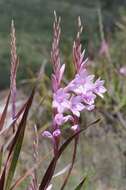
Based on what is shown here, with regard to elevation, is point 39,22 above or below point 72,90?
below

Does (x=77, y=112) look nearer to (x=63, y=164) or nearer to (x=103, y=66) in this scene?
(x=63, y=164)

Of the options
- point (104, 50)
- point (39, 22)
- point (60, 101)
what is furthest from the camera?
point (39, 22)

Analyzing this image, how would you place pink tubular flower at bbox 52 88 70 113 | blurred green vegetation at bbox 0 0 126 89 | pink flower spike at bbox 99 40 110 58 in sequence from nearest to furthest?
pink tubular flower at bbox 52 88 70 113 < pink flower spike at bbox 99 40 110 58 < blurred green vegetation at bbox 0 0 126 89

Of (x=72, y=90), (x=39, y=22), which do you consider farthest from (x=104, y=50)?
(x=39, y=22)

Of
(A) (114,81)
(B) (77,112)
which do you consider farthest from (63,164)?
(B) (77,112)

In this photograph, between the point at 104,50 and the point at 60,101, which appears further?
the point at 104,50

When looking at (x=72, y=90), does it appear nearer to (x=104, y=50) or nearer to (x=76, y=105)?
(x=76, y=105)

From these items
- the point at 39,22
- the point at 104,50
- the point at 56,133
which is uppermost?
the point at 56,133

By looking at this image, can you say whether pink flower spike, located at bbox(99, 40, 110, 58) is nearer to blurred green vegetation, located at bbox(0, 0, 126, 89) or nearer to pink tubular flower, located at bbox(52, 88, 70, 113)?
blurred green vegetation, located at bbox(0, 0, 126, 89)

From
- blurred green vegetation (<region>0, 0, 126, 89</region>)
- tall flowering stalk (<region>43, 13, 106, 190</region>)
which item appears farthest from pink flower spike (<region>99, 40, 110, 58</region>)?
tall flowering stalk (<region>43, 13, 106, 190</region>)
